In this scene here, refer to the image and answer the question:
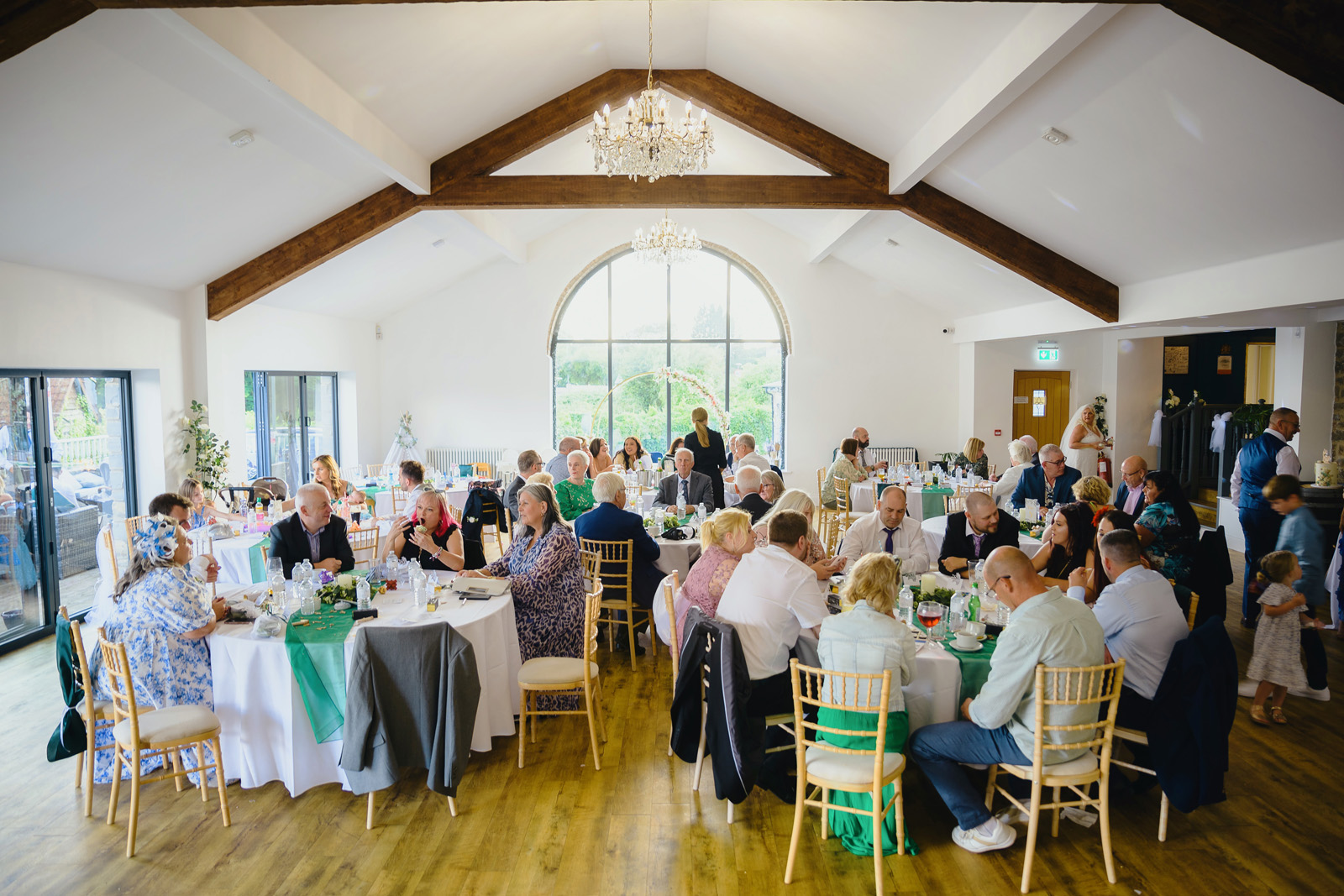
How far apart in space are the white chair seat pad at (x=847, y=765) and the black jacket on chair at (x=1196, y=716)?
3.74ft

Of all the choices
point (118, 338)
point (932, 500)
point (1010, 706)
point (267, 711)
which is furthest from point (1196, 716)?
point (118, 338)

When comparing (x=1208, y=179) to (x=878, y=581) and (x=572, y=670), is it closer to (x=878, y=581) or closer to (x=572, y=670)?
(x=878, y=581)

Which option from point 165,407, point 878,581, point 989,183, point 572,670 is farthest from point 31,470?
point 989,183

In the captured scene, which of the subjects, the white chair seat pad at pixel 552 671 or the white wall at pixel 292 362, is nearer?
the white chair seat pad at pixel 552 671

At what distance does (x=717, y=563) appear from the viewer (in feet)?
14.6

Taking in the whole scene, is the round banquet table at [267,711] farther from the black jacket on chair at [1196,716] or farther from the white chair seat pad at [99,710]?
the black jacket on chair at [1196,716]

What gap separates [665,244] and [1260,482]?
6793 millimetres

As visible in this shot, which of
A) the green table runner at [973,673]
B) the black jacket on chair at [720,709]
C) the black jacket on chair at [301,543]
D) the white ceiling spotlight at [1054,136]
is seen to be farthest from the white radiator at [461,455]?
the green table runner at [973,673]

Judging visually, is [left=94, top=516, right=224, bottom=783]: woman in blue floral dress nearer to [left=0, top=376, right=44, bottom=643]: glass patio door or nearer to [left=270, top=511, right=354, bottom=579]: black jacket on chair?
[left=270, top=511, right=354, bottom=579]: black jacket on chair

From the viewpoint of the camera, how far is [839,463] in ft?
32.2

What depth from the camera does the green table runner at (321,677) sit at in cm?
395

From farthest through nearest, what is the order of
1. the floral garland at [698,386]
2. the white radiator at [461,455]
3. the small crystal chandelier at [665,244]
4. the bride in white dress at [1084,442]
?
the white radiator at [461,455] < the floral garland at [698,386] < the small crystal chandelier at [665,244] < the bride in white dress at [1084,442]

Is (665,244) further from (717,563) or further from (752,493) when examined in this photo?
(717,563)

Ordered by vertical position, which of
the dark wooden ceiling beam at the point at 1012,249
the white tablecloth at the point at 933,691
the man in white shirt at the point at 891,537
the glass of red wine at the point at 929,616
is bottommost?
the white tablecloth at the point at 933,691
